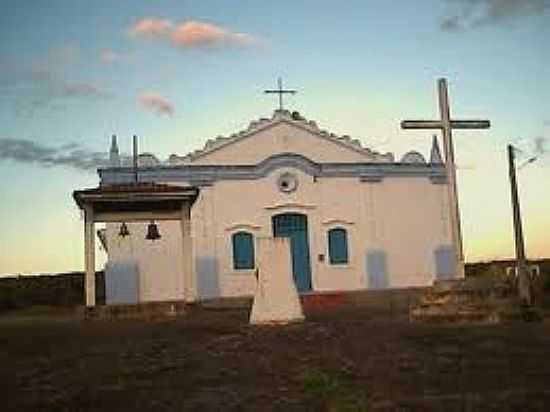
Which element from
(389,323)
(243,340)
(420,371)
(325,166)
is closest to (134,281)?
(325,166)

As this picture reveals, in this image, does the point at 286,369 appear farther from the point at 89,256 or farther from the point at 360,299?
the point at 360,299

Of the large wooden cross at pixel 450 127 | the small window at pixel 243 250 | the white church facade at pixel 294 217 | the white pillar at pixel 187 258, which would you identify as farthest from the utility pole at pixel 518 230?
the small window at pixel 243 250

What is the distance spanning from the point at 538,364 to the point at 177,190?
11.0m

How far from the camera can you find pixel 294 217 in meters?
26.6

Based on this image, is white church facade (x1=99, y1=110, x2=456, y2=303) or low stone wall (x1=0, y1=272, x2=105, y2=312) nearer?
white church facade (x1=99, y1=110, x2=456, y2=303)

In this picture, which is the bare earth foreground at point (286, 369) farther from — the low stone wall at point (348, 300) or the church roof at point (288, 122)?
the church roof at point (288, 122)

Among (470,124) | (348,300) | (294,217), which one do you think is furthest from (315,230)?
(470,124)

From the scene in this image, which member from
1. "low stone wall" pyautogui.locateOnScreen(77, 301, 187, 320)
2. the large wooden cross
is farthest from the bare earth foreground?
"low stone wall" pyautogui.locateOnScreen(77, 301, 187, 320)

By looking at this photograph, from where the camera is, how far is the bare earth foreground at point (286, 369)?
6.32m

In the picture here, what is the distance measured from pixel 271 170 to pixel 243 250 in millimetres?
2966

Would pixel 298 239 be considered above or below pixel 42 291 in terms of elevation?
above

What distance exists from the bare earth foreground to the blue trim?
44.1ft

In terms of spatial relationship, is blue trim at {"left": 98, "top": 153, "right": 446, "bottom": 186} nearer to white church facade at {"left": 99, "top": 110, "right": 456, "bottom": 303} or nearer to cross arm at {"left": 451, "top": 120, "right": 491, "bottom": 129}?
white church facade at {"left": 99, "top": 110, "right": 456, "bottom": 303}

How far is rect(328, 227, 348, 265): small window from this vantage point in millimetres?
26594
